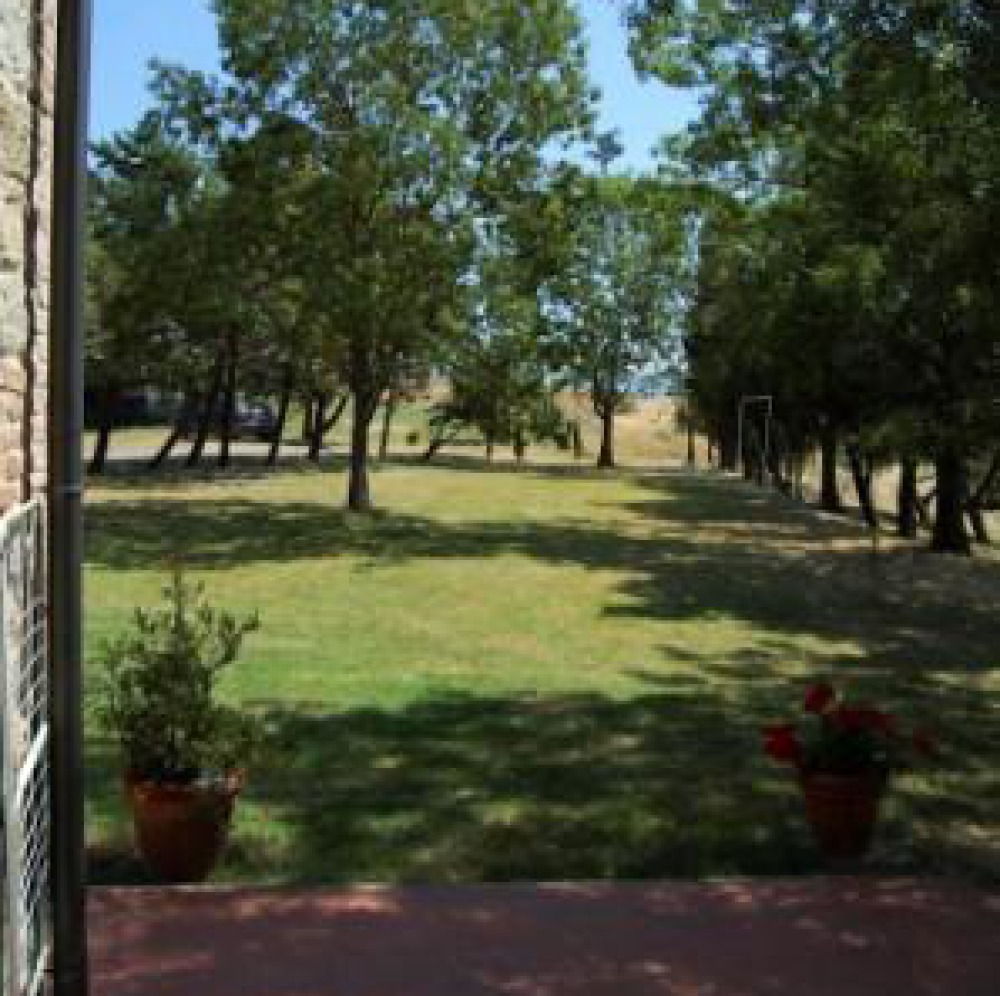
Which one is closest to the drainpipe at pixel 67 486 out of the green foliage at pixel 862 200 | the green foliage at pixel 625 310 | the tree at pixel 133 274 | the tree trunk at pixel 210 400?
the green foliage at pixel 862 200

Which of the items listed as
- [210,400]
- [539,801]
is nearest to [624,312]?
[210,400]


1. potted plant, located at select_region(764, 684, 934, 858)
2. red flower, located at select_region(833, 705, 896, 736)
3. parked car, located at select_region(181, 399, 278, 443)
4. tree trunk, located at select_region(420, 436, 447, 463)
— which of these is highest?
parked car, located at select_region(181, 399, 278, 443)

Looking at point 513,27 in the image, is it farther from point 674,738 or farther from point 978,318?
point 674,738

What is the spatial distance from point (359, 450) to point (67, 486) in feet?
64.4

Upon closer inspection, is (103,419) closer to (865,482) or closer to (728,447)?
(865,482)

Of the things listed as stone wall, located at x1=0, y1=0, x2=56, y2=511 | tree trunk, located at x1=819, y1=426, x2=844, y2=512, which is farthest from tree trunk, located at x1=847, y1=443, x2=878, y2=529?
stone wall, located at x1=0, y1=0, x2=56, y2=511

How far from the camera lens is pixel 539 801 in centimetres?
734

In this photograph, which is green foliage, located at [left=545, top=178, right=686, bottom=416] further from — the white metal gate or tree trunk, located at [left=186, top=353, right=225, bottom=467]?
the white metal gate

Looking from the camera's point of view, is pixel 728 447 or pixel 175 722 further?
pixel 728 447

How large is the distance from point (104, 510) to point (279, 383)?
19.0 meters

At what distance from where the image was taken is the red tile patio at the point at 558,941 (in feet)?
16.3

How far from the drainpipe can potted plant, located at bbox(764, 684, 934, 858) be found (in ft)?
11.2

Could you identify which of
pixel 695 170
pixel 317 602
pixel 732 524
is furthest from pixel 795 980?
pixel 732 524

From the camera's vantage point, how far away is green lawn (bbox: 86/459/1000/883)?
6.68 m
